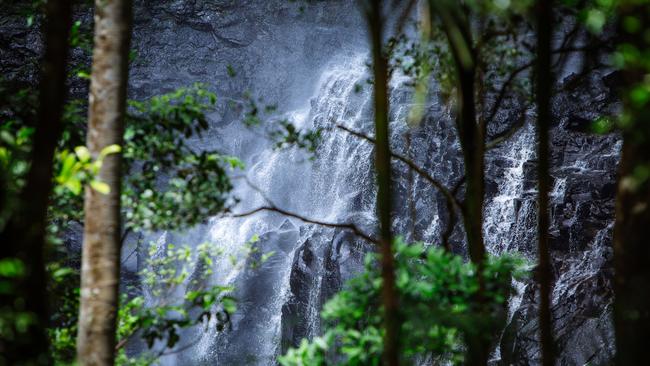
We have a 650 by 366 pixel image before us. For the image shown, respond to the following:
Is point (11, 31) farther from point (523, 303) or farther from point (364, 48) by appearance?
point (523, 303)

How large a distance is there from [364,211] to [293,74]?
487 inches

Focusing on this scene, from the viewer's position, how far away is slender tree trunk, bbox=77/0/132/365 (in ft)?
7.73

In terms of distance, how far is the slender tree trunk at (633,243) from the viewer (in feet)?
6.86

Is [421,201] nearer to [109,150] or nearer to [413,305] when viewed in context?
[413,305]

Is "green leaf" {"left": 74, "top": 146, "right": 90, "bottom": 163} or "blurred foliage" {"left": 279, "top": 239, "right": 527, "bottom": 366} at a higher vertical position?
"green leaf" {"left": 74, "top": 146, "right": 90, "bottom": 163}

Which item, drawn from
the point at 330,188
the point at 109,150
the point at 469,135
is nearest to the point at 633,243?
the point at 469,135

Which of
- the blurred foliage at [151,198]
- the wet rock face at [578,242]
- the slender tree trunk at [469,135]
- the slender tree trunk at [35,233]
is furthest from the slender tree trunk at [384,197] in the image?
the wet rock face at [578,242]

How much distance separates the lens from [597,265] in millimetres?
12148

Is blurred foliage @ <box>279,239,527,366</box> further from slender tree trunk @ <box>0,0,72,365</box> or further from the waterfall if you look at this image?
the waterfall

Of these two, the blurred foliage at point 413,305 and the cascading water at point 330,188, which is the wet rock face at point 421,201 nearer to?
the cascading water at point 330,188

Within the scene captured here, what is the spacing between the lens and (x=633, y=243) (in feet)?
7.14

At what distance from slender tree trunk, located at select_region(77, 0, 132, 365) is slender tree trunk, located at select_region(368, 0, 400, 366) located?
3.58ft

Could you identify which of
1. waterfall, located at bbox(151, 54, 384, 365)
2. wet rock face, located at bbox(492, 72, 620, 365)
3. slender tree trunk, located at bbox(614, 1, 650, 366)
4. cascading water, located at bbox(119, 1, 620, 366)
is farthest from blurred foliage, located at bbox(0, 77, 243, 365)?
waterfall, located at bbox(151, 54, 384, 365)

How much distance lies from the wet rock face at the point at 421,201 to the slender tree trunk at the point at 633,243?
2.56 meters
